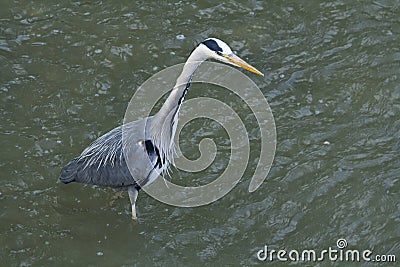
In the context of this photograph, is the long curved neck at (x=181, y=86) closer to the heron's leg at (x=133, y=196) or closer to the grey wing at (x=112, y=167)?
the grey wing at (x=112, y=167)

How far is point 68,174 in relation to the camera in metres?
7.41

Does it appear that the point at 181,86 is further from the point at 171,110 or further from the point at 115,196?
the point at 115,196

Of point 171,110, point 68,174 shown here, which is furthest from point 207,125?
point 68,174

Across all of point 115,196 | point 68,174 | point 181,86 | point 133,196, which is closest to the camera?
point 181,86

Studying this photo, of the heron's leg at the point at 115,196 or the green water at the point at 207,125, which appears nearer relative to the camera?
the green water at the point at 207,125

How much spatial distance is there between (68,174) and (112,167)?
445 mm

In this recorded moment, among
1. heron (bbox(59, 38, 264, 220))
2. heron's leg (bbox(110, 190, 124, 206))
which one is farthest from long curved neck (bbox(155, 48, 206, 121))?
heron's leg (bbox(110, 190, 124, 206))

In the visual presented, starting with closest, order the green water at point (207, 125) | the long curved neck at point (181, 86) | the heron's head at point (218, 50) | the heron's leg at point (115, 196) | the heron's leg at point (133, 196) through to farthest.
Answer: the heron's head at point (218, 50) < the long curved neck at point (181, 86) < the green water at point (207, 125) < the heron's leg at point (133, 196) < the heron's leg at point (115, 196)

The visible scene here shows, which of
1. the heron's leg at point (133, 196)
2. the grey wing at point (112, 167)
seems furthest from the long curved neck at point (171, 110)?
the heron's leg at point (133, 196)

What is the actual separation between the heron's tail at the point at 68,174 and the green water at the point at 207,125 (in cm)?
40

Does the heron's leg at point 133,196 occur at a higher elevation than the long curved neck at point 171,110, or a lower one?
lower

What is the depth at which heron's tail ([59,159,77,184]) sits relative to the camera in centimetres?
739

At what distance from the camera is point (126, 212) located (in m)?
7.73

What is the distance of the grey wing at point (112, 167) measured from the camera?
7.43 metres
